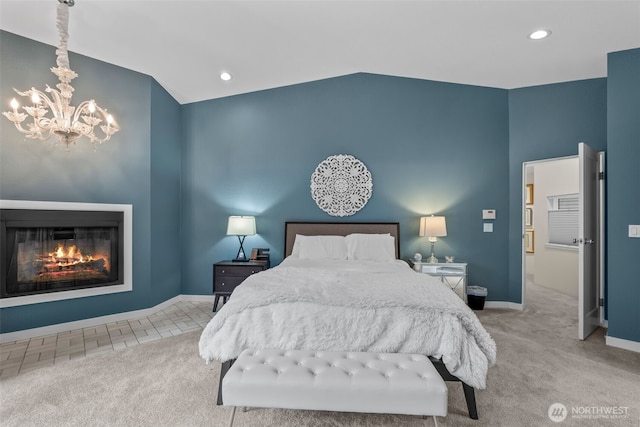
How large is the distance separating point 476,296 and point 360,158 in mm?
2478

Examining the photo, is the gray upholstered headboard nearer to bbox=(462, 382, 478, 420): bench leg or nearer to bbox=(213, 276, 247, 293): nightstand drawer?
bbox=(213, 276, 247, 293): nightstand drawer

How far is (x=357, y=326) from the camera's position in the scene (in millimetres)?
2070

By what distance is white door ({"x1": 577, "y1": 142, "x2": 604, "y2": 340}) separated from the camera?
3111 mm

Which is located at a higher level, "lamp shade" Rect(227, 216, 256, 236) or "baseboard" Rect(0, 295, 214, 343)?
"lamp shade" Rect(227, 216, 256, 236)

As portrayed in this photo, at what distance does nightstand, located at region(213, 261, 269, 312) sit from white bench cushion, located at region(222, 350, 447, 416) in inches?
91.7

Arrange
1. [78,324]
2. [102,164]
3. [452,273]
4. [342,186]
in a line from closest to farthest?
[78,324]
[102,164]
[452,273]
[342,186]

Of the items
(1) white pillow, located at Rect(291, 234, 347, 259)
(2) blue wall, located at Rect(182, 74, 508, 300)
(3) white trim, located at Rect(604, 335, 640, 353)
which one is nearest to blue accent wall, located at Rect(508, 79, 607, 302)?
(2) blue wall, located at Rect(182, 74, 508, 300)

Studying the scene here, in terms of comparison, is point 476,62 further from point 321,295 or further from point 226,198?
point 226,198

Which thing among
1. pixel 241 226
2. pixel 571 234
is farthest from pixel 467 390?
pixel 571 234

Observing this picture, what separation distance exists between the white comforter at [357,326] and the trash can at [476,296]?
7.38 ft

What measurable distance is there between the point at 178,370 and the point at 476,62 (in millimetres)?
4551

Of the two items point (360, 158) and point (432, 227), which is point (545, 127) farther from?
point (360, 158)

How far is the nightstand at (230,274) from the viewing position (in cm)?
400

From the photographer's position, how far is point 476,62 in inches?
147
